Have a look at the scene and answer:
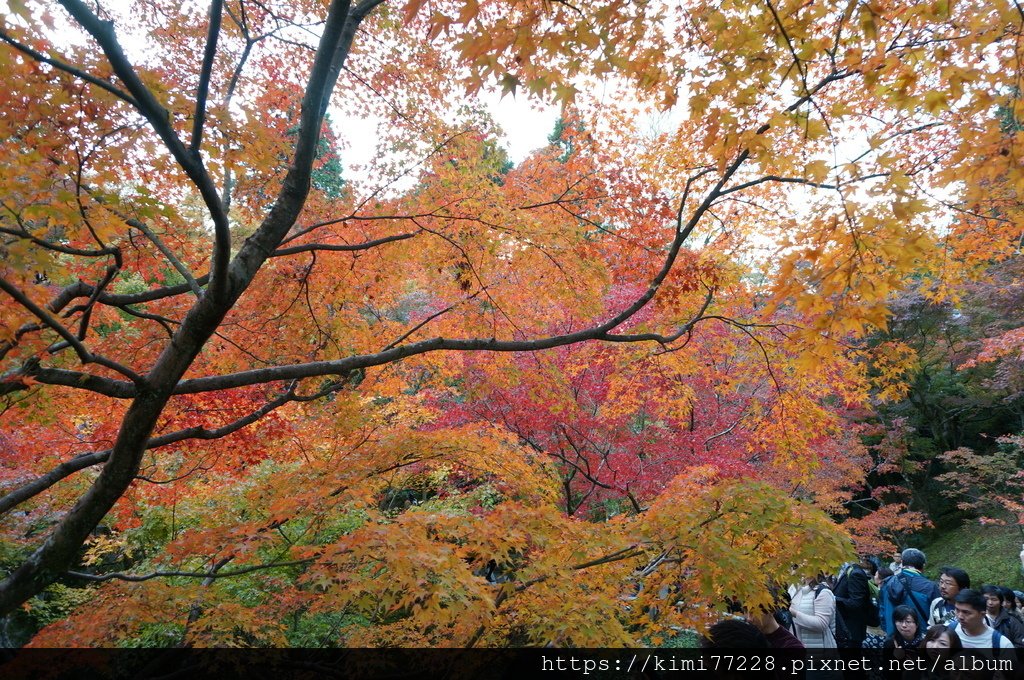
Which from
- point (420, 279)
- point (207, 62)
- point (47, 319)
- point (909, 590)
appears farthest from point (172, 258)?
point (909, 590)

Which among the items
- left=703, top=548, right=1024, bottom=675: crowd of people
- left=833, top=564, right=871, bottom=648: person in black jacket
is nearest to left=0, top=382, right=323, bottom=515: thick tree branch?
left=703, top=548, right=1024, bottom=675: crowd of people

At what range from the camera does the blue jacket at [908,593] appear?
564 centimetres

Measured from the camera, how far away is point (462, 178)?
15.8 feet

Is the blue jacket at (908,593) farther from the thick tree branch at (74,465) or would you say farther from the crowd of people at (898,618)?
the thick tree branch at (74,465)

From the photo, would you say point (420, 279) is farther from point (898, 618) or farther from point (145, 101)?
point (898, 618)

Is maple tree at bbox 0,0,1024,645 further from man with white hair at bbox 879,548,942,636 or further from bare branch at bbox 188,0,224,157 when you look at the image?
man with white hair at bbox 879,548,942,636

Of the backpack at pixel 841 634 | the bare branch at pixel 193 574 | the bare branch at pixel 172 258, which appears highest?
the bare branch at pixel 172 258

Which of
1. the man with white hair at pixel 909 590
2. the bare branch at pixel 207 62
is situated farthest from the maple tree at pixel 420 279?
the man with white hair at pixel 909 590

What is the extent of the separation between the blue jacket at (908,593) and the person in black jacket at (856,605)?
196 mm

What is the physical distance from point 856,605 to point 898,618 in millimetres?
914

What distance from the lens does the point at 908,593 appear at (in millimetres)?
5762

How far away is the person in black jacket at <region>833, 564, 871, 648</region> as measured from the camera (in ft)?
19.6

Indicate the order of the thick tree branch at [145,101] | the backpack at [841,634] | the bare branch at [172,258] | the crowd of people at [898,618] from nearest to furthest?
the thick tree branch at [145,101], the bare branch at [172,258], the crowd of people at [898,618], the backpack at [841,634]

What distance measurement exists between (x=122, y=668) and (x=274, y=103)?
22.1 ft
